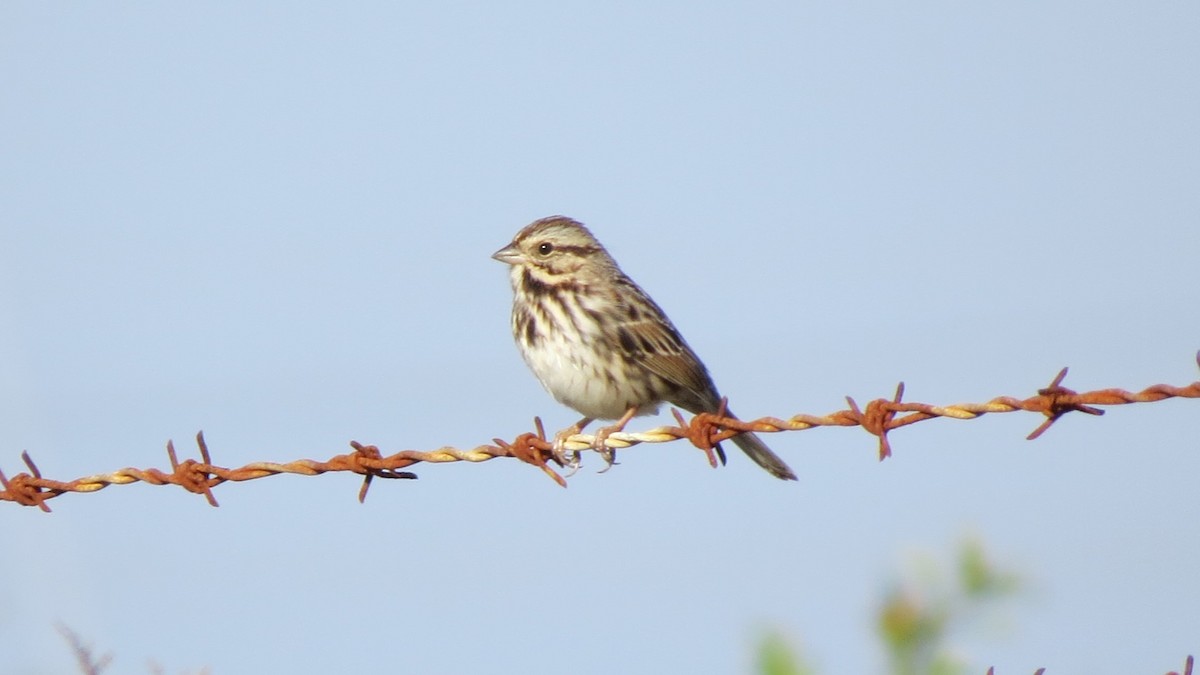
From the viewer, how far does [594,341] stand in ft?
27.6

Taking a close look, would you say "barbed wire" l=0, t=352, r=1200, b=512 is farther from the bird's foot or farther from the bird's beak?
the bird's beak

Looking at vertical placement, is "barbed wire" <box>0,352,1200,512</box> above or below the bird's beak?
below

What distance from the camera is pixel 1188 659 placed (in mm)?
3873

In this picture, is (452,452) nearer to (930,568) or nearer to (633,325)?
(930,568)

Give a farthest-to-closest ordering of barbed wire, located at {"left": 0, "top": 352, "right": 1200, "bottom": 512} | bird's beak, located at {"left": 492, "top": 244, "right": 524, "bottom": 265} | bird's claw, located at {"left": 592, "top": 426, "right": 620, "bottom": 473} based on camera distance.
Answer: bird's beak, located at {"left": 492, "top": 244, "right": 524, "bottom": 265}, bird's claw, located at {"left": 592, "top": 426, "right": 620, "bottom": 473}, barbed wire, located at {"left": 0, "top": 352, "right": 1200, "bottom": 512}

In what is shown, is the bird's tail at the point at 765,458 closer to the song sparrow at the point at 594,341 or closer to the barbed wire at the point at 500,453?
the song sparrow at the point at 594,341

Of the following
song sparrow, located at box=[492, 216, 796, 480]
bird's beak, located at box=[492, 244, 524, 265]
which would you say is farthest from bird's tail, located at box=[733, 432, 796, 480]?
bird's beak, located at box=[492, 244, 524, 265]

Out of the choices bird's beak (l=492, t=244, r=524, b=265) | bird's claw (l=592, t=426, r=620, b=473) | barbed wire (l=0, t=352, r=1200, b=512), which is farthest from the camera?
bird's beak (l=492, t=244, r=524, b=265)

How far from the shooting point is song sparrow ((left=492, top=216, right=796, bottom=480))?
8352 millimetres

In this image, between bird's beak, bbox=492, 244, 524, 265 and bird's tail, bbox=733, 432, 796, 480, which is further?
bird's beak, bbox=492, 244, 524, 265

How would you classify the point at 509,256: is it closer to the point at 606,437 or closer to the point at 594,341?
the point at 594,341

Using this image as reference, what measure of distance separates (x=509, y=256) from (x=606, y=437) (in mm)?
2799

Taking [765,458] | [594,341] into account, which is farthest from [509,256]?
[765,458]

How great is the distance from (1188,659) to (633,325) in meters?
4.90
